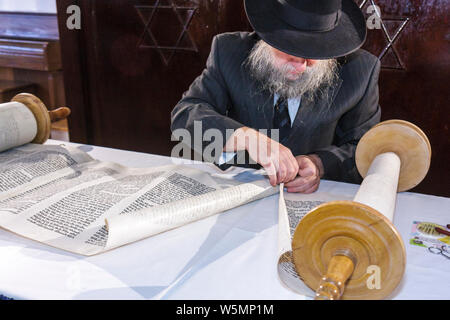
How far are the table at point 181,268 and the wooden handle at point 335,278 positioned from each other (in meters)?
0.13

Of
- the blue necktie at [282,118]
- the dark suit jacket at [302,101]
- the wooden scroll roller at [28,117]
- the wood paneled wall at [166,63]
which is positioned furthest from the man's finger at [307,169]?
the wood paneled wall at [166,63]

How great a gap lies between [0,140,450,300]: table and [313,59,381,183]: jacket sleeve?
1.31 feet

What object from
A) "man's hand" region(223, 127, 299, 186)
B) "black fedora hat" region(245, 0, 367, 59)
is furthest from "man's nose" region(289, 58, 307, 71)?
"man's hand" region(223, 127, 299, 186)

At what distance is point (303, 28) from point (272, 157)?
33 cm

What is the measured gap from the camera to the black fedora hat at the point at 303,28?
1020 millimetres

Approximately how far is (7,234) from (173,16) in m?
2.22

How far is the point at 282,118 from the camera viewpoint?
59.5 inches

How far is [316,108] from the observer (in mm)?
1477

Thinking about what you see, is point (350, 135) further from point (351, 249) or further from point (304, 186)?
point (351, 249)

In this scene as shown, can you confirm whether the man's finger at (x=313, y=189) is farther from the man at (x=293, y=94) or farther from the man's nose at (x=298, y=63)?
the man's nose at (x=298, y=63)

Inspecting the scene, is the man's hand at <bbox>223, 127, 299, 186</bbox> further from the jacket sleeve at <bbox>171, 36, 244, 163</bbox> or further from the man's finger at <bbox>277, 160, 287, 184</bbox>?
the jacket sleeve at <bbox>171, 36, 244, 163</bbox>

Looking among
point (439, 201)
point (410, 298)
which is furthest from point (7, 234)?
point (439, 201)
